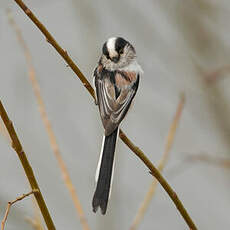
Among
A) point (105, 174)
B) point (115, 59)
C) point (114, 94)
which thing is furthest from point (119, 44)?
point (105, 174)

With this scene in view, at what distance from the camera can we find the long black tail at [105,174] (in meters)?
2.56

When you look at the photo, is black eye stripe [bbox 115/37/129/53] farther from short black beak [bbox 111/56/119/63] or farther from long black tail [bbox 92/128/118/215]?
long black tail [bbox 92/128/118/215]

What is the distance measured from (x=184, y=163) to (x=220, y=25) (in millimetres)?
1736

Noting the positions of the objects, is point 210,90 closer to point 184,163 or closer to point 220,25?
point 220,25

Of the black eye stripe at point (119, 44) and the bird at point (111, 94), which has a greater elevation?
the black eye stripe at point (119, 44)

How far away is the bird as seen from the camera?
2.78 metres

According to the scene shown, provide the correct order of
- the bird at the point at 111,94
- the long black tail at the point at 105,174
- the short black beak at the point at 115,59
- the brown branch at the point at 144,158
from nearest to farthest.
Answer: the brown branch at the point at 144,158, the long black tail at the point at 105,174, the bird at the point at 111,94, the short black beak at the point at 115,59

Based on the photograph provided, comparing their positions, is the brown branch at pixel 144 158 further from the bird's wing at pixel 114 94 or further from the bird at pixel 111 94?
the bird's wing at pixel 114 94

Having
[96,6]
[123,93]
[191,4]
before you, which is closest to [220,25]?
[191,4]

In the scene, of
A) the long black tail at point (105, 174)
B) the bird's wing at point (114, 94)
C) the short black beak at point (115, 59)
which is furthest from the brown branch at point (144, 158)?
the short black beak at point (115, 59)

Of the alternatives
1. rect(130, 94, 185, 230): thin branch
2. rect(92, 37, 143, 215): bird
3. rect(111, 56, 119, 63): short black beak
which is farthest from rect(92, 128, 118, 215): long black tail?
rect(111, 56, 119, 63): short black beak

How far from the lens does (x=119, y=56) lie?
143 inches

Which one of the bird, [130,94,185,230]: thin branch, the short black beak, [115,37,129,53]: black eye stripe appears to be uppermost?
[115,37,129,53]: black eye stripe

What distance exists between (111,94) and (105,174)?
0.66 metres
